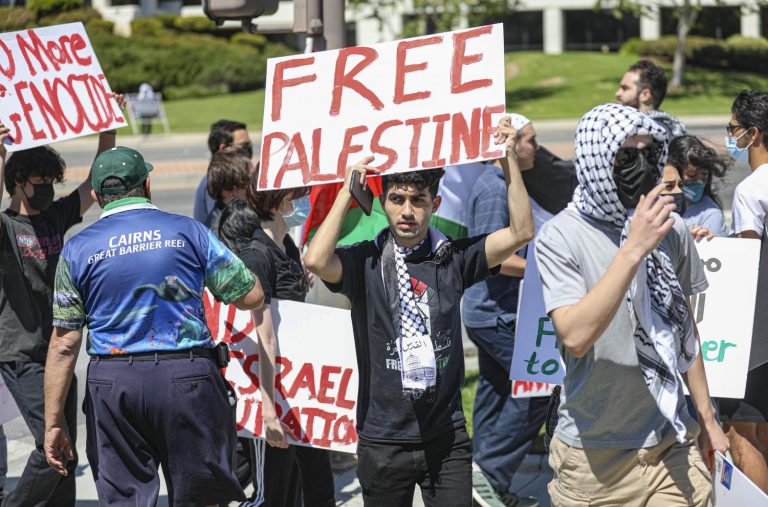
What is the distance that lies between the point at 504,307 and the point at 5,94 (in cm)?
283

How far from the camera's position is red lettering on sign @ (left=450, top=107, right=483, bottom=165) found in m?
4.04

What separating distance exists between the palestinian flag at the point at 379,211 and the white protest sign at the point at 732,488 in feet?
8.05

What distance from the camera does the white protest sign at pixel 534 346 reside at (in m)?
4.99

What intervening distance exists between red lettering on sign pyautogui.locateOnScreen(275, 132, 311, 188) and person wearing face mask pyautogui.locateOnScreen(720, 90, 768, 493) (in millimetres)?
1951

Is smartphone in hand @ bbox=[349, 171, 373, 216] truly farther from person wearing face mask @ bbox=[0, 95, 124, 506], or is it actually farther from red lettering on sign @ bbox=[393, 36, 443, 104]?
person wearing face mask @ bbox=[0, 95, 124, 506]

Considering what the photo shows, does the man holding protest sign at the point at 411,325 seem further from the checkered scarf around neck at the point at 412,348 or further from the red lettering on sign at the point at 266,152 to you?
the red lettering on sign at the point at 266,152

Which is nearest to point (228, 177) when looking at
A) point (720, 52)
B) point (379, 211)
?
point (379, 211)

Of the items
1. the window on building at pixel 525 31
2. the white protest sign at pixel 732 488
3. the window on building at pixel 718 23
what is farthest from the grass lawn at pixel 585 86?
the white protest sign at pixel 732 488

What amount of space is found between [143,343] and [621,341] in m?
1.80

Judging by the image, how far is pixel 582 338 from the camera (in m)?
3.18

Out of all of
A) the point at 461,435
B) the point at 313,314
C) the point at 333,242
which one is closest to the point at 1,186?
the point at 313,314

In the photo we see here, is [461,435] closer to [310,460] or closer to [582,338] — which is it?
[582,338]

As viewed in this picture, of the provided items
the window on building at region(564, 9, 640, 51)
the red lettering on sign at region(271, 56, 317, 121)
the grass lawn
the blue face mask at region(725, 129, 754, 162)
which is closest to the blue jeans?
the blue face mask at region(725, 129, 754, 162)

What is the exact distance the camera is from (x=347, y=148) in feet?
13.8
